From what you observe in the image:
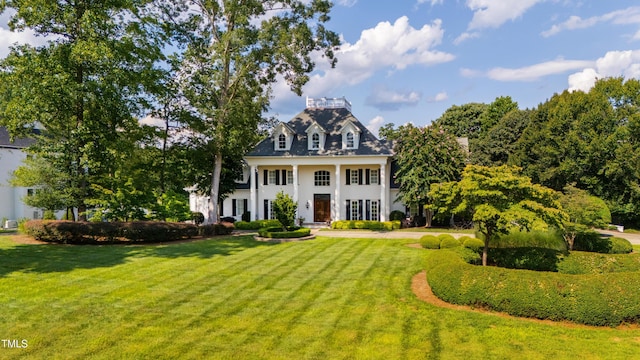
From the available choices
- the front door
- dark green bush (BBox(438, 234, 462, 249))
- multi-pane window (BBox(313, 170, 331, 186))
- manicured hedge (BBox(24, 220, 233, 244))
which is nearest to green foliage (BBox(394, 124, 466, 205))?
multi-pane window (BBox(313, 170, 331, 186))

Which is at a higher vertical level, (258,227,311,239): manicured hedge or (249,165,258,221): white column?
(249,165,258,221): white column

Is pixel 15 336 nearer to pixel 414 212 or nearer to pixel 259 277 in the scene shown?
pixel 259 277

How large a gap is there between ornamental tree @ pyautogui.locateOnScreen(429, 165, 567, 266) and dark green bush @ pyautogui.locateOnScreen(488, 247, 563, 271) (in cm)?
167

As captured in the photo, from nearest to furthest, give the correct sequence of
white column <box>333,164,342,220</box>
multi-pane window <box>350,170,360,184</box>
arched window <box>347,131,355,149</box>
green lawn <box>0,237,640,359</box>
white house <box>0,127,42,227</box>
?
green lawn <box>0,237,640,359</box> < white column <box>333,164,342,220</box> < arched window <box>347,131,355,149</box> < multi-pane window <box>350,170,360,184</box> < white house <box>0,127,42,227</box>

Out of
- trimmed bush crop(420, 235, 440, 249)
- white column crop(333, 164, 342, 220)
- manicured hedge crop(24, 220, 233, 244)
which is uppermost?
white column crop(333, 164, 342, 220)

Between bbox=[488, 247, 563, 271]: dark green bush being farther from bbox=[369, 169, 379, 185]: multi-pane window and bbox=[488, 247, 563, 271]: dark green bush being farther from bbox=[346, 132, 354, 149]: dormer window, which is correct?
bbox=[346, 132, 354, 149]: dormer window

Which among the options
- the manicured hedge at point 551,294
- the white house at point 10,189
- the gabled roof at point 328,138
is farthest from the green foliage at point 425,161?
the white house at point 10,189

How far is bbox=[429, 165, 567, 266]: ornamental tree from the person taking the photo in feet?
39.4

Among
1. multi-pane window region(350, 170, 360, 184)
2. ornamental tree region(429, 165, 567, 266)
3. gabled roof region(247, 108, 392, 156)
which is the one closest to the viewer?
ornamental tree region(429, 165, 567, 266)

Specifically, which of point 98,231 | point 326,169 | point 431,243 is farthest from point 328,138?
point 98,231

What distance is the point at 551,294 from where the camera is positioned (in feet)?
31.8

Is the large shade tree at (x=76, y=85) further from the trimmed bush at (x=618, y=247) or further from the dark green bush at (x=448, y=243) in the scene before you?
the trimmed bush at (x=618, y=247)

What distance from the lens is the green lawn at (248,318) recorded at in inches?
298

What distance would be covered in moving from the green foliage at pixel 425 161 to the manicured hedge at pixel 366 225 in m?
2.07
